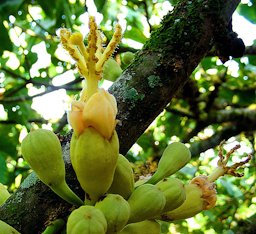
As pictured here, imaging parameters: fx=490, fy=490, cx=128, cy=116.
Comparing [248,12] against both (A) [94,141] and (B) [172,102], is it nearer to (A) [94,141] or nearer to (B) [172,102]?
(B) [172,102]

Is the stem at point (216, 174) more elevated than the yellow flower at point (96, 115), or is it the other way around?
the yellow flower at point (96, 115)

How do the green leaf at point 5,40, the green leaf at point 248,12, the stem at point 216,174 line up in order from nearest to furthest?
the stem at point 216,174 → the green leaf at point 5,40 → the green leaf at point 248,12

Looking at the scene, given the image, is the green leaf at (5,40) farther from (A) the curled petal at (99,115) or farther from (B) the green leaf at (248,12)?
(B) the green leaf at (248,12)

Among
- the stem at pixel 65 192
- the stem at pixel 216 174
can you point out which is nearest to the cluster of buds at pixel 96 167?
the stem at pixel 65 192

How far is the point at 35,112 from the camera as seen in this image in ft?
14.5

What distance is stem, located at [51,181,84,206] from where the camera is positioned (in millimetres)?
1217

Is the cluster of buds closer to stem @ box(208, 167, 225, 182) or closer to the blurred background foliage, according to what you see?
stem @ box(208, 167, 225, 182)

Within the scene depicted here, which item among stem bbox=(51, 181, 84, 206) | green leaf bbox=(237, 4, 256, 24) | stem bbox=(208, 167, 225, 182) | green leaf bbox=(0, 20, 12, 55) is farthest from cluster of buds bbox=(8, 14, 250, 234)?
green leaf bbox=(237, 4, 256, 24)

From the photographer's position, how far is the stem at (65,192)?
122 cm

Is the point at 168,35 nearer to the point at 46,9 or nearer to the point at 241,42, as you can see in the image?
the point at 241,42

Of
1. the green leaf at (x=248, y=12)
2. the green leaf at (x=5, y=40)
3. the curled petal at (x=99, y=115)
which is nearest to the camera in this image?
the curled petal at (x=99, y=115)

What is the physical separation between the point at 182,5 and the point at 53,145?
2.30ft

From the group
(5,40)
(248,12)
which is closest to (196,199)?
(5,40)

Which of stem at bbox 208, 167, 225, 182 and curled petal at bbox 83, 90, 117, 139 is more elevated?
curled petal at bbox 83, 90, 117, 139
